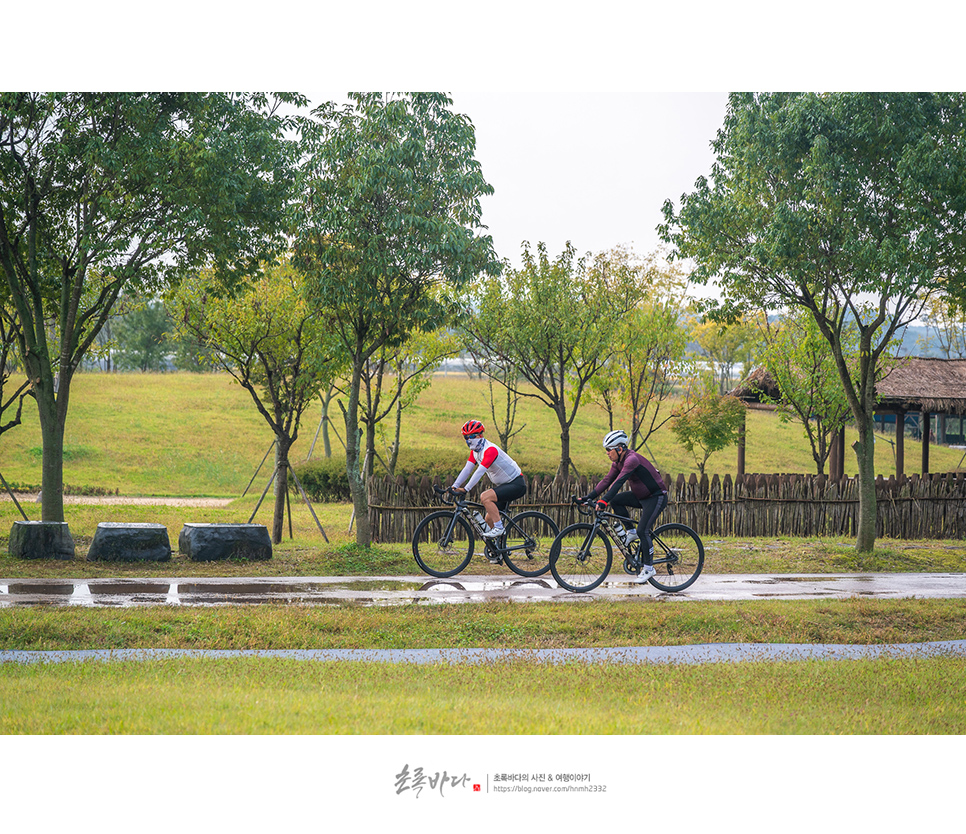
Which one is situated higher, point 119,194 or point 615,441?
point 119,194

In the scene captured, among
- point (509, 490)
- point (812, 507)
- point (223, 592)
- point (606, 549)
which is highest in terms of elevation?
point (509, 490)

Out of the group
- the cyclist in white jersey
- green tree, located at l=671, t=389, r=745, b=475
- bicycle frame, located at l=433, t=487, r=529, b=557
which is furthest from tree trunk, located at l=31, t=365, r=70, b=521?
green tree, located at l=671, t=389, r=745, b=475

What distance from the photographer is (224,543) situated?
509 inches

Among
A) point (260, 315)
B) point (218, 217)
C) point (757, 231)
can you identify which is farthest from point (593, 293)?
point (218, 217)

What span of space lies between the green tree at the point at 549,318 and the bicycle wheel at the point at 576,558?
9240 millimetres

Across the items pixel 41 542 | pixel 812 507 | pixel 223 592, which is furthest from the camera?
pixel 812 507

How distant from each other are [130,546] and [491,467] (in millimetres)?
5448

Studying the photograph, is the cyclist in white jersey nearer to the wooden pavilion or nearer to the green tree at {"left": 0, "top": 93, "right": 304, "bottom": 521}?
the green tree at {"left": 0, "top": 93, "right": 304, "bottom": 521}

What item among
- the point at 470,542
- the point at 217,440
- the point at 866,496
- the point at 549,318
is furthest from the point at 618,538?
the point at 217,440

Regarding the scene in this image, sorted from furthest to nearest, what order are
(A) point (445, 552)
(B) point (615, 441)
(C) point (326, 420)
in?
(C) point (326, 420) < (A) point (445, 552) < (B) point (615, 441)

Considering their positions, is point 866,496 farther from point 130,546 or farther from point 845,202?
point 130,546

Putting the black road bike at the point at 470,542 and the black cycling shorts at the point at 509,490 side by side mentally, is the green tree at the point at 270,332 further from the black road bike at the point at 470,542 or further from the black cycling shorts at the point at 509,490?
the black cycling shorts at the point at 509,490

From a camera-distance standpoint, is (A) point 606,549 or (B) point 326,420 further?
(B) point 326,420

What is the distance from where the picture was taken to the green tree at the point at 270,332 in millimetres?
16047
